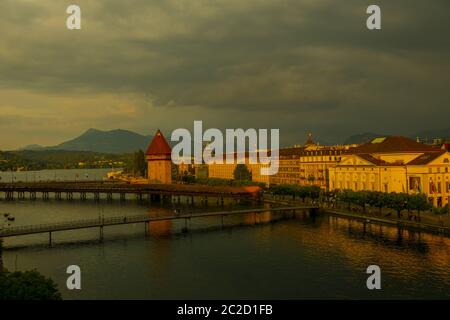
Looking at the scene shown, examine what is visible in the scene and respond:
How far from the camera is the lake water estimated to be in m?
24.0

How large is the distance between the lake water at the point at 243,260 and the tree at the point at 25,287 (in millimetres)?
6168

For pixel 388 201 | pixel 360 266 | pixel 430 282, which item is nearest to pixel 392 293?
pixel 430 282

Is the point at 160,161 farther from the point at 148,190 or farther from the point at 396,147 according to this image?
the point at 396,147

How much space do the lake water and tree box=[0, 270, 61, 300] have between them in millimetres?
6168

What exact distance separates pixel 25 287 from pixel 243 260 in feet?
53.6

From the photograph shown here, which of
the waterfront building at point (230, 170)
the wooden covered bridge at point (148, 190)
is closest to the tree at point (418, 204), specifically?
the wooden covered bridge at point (148, 190)

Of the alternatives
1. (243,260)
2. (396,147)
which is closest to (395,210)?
(396,147)

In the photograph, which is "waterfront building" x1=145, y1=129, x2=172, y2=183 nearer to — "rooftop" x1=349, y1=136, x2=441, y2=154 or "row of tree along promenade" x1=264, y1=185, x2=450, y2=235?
"rooftop" x1=349, y1=136, x2=441, y2=154

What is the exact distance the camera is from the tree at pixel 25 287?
51.0 ft

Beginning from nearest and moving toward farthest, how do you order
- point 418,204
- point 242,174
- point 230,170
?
1. point 418,204
2. point 242,174
3. point 230,170

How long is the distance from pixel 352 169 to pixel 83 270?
37.1 metres

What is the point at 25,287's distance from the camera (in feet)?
52.4
